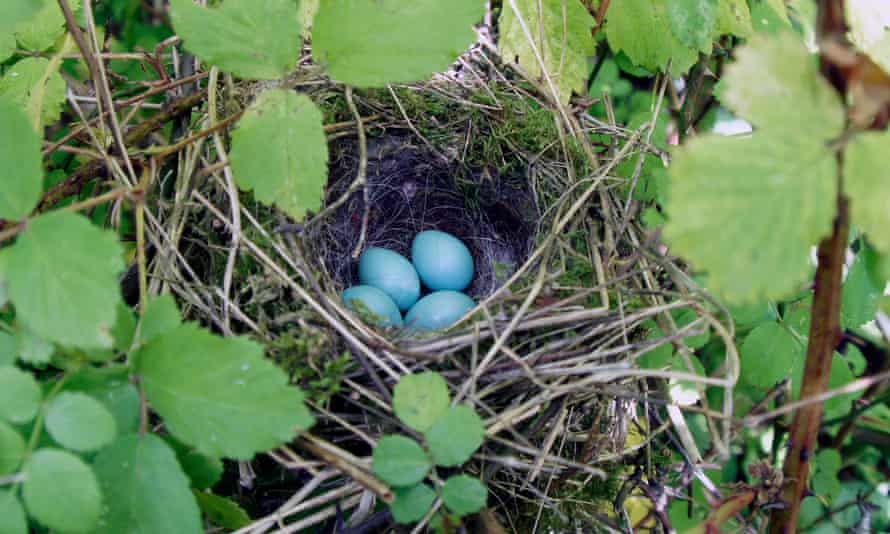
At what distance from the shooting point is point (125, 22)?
7.20 feet

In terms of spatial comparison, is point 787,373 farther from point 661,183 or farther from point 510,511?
point 510,511

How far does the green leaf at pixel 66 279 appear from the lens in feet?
2.78

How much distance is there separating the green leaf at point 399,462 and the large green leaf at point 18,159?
0.54 m

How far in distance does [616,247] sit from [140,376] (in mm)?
906

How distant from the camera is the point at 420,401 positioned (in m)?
0.99

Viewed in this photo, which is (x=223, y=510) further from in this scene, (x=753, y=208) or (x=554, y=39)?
(x=554, y=39)

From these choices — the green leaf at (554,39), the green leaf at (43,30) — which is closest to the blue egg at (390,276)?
the green leaf at (554,39)

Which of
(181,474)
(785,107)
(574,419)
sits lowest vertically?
(574,419)

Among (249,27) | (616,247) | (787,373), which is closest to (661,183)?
(616,247)

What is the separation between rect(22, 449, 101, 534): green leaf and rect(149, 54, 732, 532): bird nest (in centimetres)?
32

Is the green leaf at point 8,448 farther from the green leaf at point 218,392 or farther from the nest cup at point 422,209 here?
the nest cup at point 422,209

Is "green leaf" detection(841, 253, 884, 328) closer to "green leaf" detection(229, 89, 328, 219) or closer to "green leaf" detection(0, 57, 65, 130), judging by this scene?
"green leaf" detection(229, 89, 328, 219)

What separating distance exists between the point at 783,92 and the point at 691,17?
0.61 m

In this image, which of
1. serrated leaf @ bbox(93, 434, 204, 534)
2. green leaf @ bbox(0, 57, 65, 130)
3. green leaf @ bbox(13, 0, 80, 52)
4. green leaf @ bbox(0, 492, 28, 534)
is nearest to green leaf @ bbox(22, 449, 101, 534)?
green leaf @ bbox(0, 492, 28, 534)
